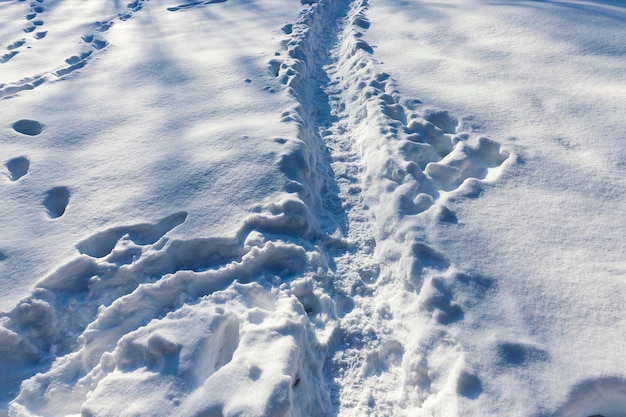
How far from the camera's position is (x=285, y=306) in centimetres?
208

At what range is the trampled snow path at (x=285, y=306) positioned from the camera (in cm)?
179

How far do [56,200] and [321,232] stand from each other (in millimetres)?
1482

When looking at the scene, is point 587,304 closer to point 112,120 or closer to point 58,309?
point 58,309

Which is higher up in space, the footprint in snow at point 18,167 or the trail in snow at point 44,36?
the trail in snow at point 44,36

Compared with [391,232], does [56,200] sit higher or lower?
lower

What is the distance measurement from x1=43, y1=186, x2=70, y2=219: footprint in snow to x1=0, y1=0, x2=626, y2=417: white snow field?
0.01 meters

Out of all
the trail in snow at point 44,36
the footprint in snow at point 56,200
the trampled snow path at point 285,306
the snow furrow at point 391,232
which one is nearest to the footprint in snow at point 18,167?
the trampled snow path at point 285,306

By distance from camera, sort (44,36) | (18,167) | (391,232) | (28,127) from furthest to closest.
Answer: (44,36) → (28,127) → (18,167) → (391,232)

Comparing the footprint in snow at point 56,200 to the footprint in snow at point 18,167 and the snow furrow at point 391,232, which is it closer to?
the footprint in snow at point 18,167

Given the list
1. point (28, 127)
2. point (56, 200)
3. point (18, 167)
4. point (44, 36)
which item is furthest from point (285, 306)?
point (44, 36)

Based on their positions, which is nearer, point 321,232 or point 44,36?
point 321,232

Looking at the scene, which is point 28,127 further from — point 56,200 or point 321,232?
point 321,232

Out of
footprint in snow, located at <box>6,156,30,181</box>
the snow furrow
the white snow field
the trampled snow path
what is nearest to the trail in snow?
the white snow field

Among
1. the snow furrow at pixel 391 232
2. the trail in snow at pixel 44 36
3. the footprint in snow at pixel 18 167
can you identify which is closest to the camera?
the snow furrow at pixel 391 232
